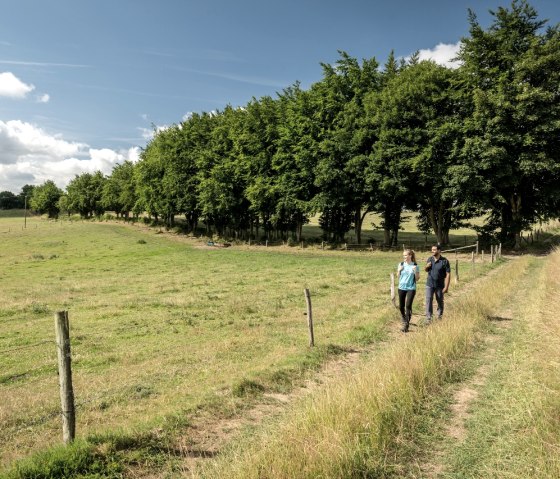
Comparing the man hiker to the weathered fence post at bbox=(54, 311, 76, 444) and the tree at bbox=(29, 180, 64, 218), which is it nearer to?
the weathered fence post at bbox=(54, 311, 76, 444)

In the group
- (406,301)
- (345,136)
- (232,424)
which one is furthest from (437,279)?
(345,136)

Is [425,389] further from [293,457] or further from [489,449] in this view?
[293,457]

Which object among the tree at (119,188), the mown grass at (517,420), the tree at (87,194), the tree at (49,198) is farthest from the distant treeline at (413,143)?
the tree at (49,198)

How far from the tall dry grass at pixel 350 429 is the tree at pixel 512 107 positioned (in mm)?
32002

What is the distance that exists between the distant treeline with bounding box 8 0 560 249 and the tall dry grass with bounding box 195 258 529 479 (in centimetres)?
3195

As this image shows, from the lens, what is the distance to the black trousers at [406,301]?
496 inches

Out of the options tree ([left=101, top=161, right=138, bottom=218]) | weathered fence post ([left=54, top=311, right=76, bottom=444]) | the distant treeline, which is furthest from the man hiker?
tree ([left=101, top=161, right=138, bottom=218])

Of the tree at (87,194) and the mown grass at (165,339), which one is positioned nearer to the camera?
the mown grass at (165,339)

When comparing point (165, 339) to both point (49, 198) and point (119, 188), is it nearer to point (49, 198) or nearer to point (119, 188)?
point (119, 188)

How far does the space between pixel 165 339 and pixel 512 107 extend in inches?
1424

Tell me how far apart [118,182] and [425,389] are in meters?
105

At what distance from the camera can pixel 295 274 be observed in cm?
2944

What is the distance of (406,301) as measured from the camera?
13000 millimetres

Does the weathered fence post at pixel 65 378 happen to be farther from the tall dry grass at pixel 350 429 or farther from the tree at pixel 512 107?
the tree at pixel 512 107
